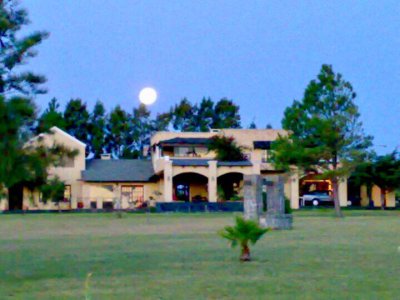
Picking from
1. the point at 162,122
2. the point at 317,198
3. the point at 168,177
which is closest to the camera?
the point at 168,177

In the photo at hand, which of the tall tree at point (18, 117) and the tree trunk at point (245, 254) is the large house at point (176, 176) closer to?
the tree trunk at point (245, 254)

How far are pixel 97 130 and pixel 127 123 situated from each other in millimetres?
4302

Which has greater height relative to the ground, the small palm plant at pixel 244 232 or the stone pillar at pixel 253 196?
the stone pillar at pixel 253 196

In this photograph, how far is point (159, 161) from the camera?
7750 cm

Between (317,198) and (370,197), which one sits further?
(370,197)

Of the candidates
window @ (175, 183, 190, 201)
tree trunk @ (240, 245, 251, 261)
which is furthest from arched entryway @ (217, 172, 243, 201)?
tree trunk @ (240, 245, 251, 261)

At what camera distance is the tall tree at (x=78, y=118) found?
10012cm

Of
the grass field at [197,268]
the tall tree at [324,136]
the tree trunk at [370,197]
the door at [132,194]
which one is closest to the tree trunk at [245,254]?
the grass field at [197,268]

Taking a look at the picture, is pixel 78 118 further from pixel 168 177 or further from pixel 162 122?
pixel 168 177

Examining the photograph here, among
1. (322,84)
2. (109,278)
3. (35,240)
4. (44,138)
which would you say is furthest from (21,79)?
(322,84)

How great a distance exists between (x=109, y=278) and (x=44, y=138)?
3918 mm

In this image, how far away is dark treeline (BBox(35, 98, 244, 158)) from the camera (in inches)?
3969

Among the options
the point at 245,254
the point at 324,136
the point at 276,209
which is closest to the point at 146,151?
the point at 324,136

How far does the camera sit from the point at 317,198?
80.4 m
